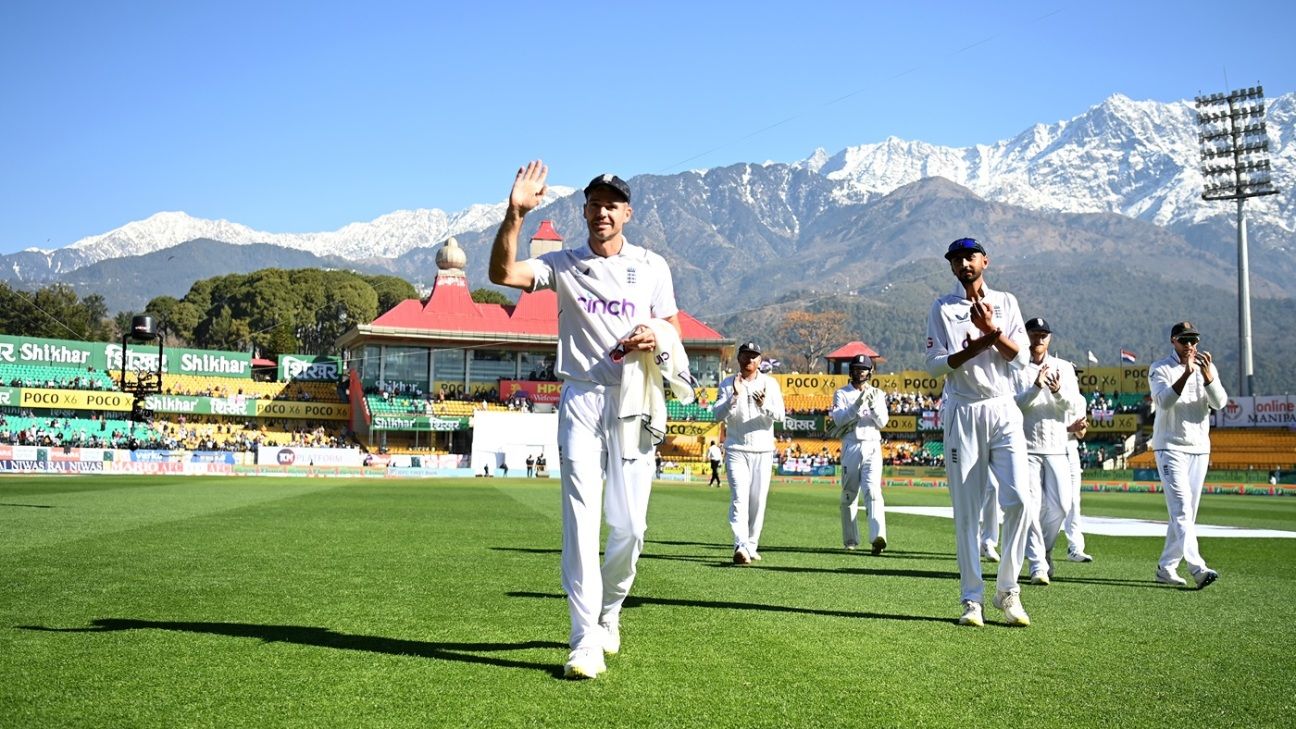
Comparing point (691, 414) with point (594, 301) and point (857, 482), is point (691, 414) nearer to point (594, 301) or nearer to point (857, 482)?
point (857, 482)

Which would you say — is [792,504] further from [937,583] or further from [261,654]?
[261,654]

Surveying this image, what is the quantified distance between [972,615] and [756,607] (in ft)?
5.23

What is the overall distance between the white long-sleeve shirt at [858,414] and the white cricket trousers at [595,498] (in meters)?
7.82

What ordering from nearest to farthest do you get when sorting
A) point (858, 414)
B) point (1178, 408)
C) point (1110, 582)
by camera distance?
point (1110, 582)
point (1178, 408)
point (858, 414)

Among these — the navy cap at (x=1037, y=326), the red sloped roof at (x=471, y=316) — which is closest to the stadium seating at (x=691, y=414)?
the red sloped roof at (x=471, y=316)

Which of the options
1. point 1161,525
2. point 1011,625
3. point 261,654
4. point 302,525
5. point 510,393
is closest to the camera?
point 261,654

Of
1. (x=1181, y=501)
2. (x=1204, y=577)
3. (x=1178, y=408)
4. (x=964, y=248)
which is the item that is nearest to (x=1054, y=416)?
(x=1178, y=408)

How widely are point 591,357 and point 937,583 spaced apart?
18.0ft

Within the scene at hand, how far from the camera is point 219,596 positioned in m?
8.16

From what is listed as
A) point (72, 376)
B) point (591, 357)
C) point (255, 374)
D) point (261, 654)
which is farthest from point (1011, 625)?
point (255, 374)

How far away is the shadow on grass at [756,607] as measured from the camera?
7879mm

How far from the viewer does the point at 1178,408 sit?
429 inches

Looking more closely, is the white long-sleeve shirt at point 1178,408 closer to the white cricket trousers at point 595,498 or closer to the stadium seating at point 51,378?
the white cricket trousers at point 595,498

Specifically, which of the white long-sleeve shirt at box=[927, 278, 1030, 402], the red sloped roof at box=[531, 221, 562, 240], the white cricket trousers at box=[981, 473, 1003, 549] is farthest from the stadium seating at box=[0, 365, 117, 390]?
the white long-sleeve shirt at box=[927, 278, 1030, 402]
